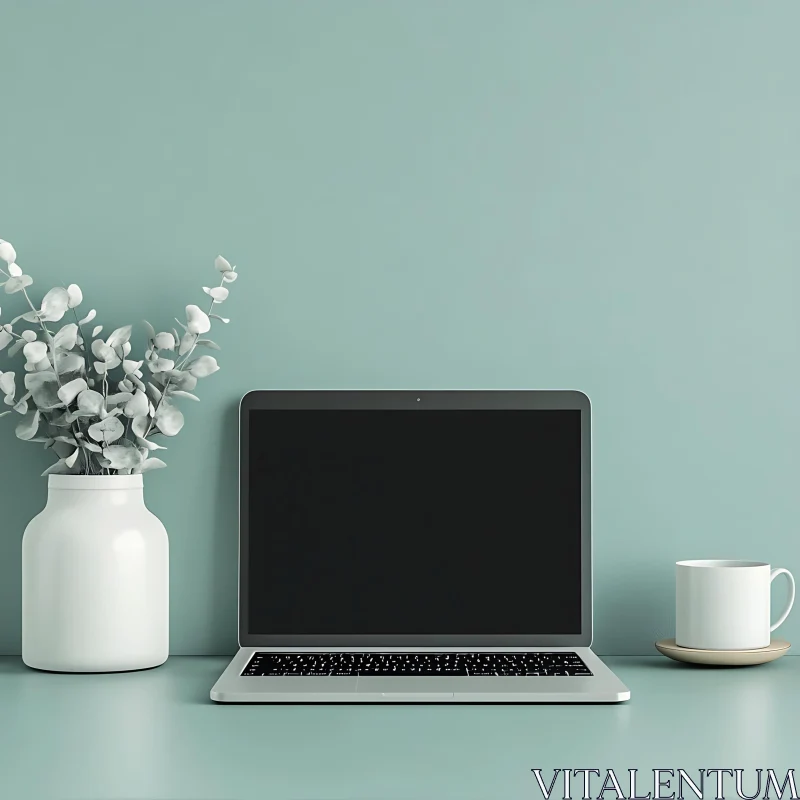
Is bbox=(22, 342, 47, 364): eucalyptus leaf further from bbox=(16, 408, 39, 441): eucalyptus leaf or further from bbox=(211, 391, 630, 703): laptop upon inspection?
bbox=(211, 391, 630, 703): laptop

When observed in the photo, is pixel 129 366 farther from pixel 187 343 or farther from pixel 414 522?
pixel 414 522

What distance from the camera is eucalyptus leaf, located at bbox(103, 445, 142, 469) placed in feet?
3.90

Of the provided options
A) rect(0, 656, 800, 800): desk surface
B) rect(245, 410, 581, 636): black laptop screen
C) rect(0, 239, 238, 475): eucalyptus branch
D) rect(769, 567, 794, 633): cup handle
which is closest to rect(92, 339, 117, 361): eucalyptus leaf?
rect(0, 239, 238, 475): eucalyptus branch

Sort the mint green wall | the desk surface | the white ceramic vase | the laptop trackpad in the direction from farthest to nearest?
the mint green wall
the white ceramic vase
the laptop trackpad
the desk surface

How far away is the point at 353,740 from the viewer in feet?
2.97

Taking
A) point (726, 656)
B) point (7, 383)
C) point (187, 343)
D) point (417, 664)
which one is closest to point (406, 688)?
point (417, 664)

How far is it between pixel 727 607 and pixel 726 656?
0.06 m

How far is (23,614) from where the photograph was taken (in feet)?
3.93

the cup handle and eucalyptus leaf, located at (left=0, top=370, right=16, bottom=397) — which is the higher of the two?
eucalyptus leaf, located at (left=0, top=370, right=16, bottom=397)

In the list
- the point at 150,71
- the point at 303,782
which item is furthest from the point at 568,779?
the point at 150,71

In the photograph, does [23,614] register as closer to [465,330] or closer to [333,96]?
[465,330]

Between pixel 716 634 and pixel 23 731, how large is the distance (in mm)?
807

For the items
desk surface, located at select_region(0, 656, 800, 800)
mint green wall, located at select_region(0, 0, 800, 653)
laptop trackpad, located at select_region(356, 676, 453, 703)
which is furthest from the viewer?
mint green wall, located at select_region(0, 0, 800, 653)

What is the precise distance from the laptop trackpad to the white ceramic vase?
301 millimetres
